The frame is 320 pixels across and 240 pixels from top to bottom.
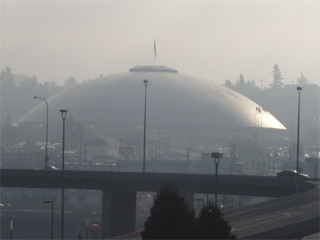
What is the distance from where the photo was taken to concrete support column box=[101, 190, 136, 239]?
2862 inches

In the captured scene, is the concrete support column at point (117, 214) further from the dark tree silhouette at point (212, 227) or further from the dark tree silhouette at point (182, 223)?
the dark tree silhouette at point (212, 227)

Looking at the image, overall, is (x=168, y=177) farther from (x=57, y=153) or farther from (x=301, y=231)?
(x=57, y=153)

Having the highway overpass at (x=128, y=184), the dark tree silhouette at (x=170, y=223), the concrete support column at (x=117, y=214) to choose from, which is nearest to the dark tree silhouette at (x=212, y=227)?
the dark tree silhouette at (x=170, y=223)

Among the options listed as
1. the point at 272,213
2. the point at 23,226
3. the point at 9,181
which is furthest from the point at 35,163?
the point at 272,213

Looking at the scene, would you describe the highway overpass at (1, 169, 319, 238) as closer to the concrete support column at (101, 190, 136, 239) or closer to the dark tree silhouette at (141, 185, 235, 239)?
the concrete support column at (101, 190, 136, 239)

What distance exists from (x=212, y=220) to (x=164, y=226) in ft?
5.64

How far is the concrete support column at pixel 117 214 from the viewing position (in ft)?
238

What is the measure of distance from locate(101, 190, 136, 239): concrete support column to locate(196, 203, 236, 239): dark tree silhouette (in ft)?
123

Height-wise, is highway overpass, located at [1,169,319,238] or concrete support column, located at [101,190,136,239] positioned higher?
highway overpass, located at [1,169,319,238]

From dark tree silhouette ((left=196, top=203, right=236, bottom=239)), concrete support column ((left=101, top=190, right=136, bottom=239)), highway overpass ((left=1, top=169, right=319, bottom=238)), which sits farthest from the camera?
concrete support column ((left=101, top=190, right=136, bottom=239))

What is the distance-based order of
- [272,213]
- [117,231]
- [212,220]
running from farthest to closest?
[117,231]
[272,213]
[212,220]

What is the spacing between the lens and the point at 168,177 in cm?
7394

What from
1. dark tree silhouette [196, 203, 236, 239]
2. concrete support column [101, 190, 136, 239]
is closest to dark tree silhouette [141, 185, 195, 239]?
dark tree silhouette [196, 203, 236, 239]

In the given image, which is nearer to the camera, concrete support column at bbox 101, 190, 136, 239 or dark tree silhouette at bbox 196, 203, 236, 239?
dark tree silhouette at bbox 196, 203, 236, 239
